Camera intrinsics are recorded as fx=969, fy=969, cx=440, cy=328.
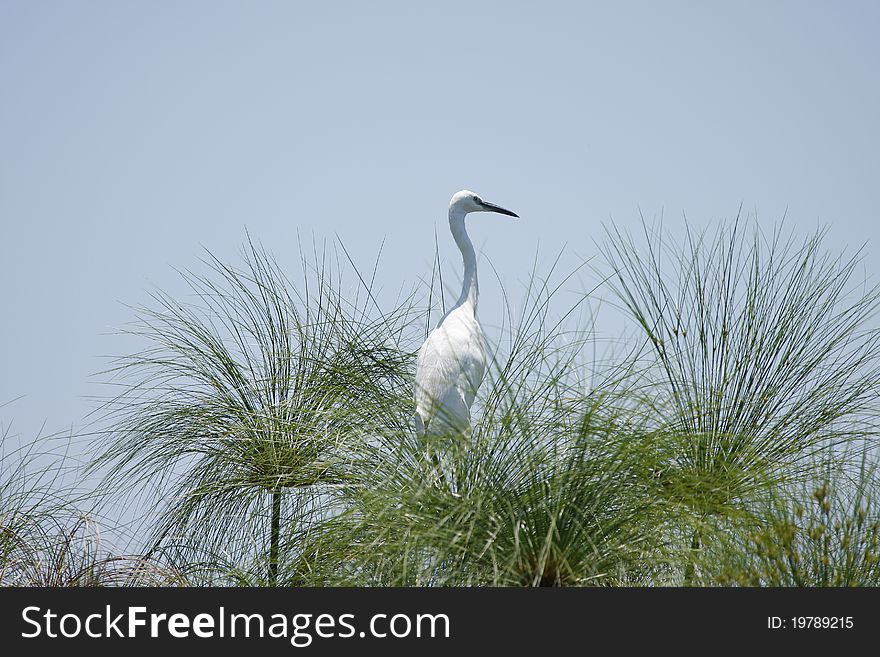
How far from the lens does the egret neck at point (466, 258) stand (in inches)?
183

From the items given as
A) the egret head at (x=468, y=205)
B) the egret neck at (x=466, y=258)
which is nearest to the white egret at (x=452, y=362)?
the egret neck at (x=466, y=258)

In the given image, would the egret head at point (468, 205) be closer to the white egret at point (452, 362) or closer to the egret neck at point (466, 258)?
the egret neck at point (466, 258)

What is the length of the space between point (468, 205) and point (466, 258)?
34cm

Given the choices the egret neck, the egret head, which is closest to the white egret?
the egret neck

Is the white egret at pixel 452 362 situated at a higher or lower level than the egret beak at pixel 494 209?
lower

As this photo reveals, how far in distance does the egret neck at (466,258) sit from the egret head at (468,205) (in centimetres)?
2

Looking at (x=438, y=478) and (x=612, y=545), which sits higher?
(x=438, y=478)

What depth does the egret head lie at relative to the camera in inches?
196

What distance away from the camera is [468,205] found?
16.6ft

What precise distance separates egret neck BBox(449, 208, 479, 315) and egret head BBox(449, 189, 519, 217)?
0.02 metres

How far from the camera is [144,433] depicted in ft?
14.0
